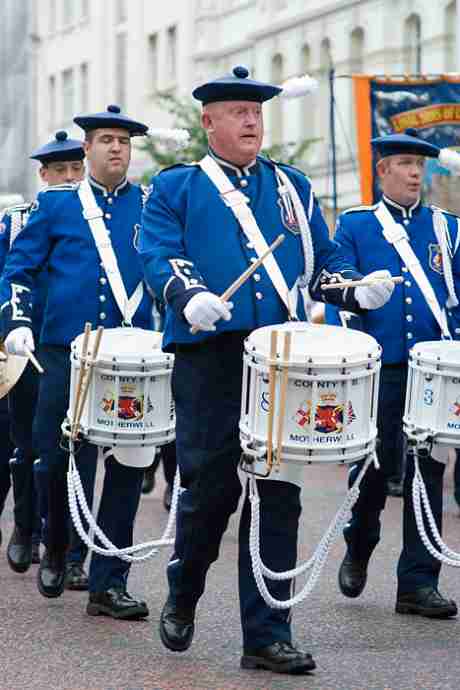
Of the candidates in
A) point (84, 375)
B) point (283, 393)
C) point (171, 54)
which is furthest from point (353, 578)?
point (171, 54)

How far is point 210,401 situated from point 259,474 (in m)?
0.46

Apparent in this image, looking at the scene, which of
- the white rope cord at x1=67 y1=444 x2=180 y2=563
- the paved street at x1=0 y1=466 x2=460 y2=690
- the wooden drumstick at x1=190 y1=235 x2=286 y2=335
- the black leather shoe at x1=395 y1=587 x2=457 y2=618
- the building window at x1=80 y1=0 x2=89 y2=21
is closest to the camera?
the wooden drumstick at x1=190 y1=235 x2=286 y2=335

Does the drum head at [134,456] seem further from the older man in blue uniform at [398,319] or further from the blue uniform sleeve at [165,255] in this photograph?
the blue uniform sleeve at [165,255]

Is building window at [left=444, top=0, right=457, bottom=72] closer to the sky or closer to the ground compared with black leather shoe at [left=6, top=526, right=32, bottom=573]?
closer to the sky

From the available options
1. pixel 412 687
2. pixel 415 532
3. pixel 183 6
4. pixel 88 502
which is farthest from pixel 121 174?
pixel 183 6

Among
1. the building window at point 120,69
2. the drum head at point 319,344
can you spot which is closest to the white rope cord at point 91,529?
the drum head at point 319,344

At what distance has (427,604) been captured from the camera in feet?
27.1

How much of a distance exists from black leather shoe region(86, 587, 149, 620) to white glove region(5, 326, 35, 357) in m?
1.03

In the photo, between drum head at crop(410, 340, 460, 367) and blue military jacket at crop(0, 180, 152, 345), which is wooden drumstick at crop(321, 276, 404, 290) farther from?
blue military jacket at crop(0, 180, 152, 345)

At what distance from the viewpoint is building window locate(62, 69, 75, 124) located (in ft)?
185

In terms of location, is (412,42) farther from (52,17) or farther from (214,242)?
(214,242)

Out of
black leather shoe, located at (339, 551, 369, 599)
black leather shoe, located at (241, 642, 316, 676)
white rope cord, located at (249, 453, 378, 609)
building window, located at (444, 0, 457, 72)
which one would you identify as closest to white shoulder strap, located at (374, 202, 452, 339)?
black leather shoe, located at (339, 551, 369, 599)

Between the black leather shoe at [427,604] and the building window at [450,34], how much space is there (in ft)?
83.9

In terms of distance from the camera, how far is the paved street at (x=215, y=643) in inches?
272
